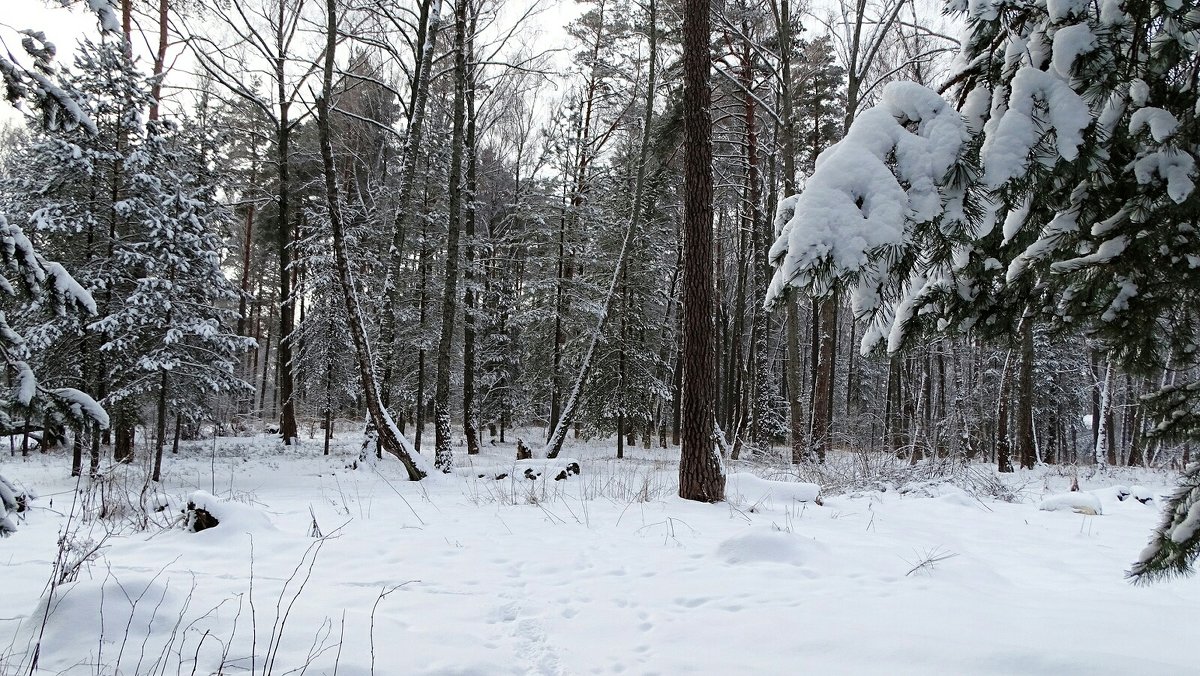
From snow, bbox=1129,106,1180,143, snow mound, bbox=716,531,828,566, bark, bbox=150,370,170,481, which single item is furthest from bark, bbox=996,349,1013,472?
bark, bbox=150,370,170,481

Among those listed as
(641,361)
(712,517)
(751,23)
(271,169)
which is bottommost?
(712,517)

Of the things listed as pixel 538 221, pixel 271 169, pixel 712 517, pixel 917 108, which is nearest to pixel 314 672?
pixel 917 108

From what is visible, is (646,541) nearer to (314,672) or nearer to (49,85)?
(314,672)

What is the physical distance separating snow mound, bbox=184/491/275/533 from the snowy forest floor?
3cm

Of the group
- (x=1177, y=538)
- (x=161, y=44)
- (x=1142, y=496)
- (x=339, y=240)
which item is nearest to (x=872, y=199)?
(x=1177, y=538)

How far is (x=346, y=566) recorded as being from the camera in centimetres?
412

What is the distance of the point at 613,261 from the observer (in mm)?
16750

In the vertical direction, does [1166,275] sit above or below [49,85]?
below

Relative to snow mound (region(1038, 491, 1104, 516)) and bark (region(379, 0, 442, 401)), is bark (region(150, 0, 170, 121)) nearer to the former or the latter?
bark (region(379, 0, 442, 401))

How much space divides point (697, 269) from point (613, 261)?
9877 mm

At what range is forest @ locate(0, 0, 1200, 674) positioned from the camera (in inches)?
81.1

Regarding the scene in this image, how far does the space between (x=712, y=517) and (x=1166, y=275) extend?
4318 millimetres

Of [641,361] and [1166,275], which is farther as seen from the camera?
[641,361]

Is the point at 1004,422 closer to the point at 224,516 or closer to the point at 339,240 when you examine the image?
the point at 339,240
